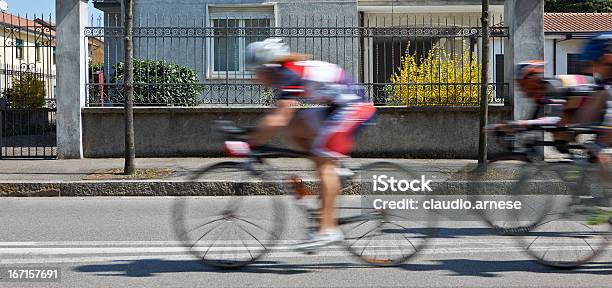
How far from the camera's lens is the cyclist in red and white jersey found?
222 inches

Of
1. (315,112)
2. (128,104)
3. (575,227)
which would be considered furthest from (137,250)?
(128,104)

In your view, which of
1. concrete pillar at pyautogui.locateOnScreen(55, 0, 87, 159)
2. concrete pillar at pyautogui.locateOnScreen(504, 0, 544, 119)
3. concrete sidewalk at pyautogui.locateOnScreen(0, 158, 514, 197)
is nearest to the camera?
concrete sidewalk at pyautogui.locateOnScreen(0, 158, 514, 197)

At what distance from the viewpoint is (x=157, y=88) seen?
14.4m

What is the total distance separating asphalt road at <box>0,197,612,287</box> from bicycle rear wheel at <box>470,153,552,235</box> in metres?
0.28

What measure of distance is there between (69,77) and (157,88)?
158 cm

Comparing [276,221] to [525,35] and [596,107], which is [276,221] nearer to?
[596,107]

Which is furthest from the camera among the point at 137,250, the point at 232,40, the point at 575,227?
the point at 232,40

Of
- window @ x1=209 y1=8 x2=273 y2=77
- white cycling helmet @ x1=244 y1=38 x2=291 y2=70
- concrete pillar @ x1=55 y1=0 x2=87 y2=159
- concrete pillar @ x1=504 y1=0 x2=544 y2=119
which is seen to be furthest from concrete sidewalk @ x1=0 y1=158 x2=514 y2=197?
window @ x1=209 y1=8 x2=273 y2=77

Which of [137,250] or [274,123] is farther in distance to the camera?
[137,250]

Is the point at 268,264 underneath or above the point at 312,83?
underneath

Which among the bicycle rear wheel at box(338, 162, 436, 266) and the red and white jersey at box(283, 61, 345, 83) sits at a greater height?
the red and white jersey at box(283, 61, 345, 83)

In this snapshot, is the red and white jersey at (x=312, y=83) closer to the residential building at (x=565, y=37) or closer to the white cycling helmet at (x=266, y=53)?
the white cycling helmet at (x=266, y=53)

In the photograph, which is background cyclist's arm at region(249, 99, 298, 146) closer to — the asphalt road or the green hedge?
the asphalt road

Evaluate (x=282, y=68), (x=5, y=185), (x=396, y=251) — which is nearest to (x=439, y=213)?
(x=396, y=251)
